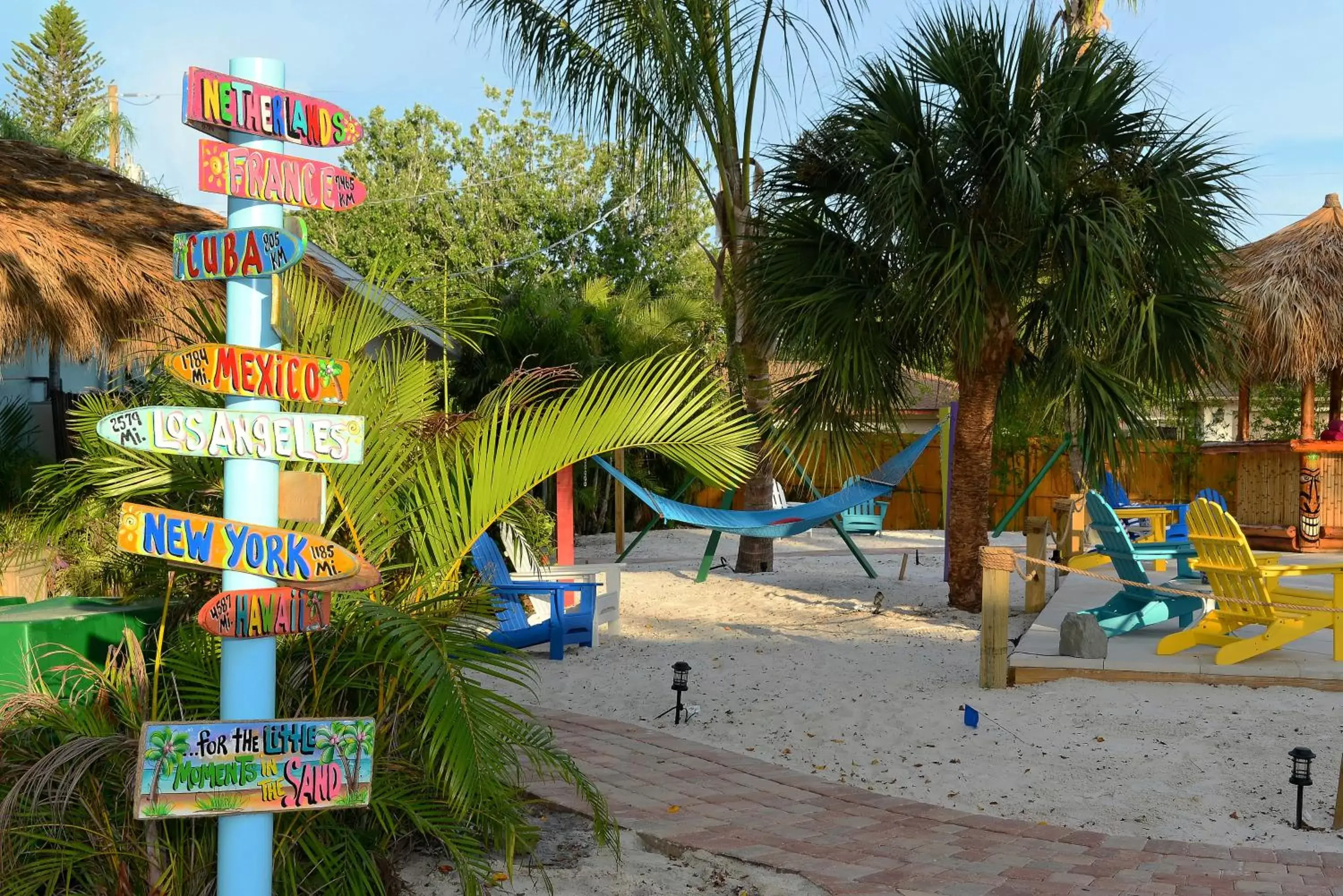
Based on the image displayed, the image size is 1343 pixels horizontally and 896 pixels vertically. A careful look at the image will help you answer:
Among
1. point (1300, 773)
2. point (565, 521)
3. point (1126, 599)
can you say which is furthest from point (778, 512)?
point (1300, 773)

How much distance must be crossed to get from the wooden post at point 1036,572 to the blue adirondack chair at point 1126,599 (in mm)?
1580

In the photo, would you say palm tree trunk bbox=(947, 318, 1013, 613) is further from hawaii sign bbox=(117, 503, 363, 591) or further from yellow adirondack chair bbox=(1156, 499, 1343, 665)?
hawaii sign bbox=(117, 503, 363, 591)

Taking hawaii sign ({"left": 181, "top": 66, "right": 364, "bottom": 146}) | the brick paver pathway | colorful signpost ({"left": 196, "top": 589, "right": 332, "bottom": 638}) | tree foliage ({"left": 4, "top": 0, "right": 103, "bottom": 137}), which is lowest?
the brick paver pathway

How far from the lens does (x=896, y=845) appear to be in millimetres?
4031

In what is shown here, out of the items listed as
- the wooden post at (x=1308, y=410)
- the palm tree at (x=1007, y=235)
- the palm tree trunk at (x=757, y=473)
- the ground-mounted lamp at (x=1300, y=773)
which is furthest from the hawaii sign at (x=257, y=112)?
the wooden post at (x=1308, y=410)

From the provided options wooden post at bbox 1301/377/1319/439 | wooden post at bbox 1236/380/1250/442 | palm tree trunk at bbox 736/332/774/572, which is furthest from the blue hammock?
wooden post at bbox 1236/380/1250/442

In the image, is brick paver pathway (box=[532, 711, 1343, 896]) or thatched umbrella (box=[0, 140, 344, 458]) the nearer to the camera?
brick paver pathway (box=[532, 711, 1343, 896])

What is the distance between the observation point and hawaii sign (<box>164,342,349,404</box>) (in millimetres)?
2684

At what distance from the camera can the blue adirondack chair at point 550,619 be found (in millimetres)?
7367

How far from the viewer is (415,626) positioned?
311cm

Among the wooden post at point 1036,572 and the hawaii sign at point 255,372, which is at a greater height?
the hawaii sign at point 255,372

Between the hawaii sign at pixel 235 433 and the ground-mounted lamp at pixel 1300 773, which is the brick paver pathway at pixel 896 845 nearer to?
the ground-mounted lamp at pixel 1300 773

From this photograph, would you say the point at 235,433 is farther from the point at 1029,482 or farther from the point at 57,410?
the point at 1029,482

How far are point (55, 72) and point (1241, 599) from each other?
107 feet
